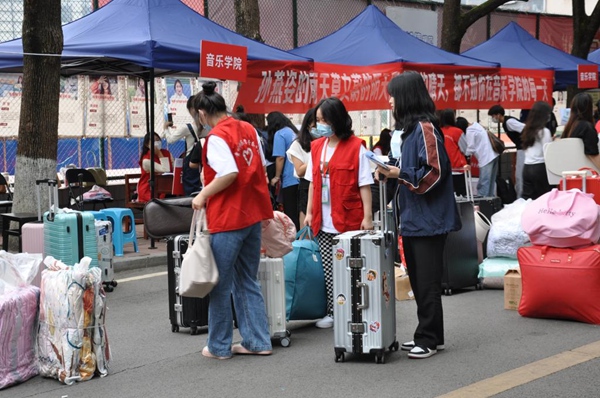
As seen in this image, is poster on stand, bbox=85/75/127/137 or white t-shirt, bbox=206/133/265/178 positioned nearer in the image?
white t-shirt, bbox=206/133/265/178

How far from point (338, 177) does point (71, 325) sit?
7.85 feet

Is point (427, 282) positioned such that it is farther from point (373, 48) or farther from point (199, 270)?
point (373, 48)

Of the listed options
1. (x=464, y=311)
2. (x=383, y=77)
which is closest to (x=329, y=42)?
(x=383, y=77)

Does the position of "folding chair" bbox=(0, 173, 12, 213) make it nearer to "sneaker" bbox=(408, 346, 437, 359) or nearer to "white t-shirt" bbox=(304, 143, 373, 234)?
"white t-shirt" bbox=(304, 143, 373, 234)

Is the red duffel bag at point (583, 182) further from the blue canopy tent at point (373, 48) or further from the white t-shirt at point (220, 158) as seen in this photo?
the blue canopy tent at point (373, 48)

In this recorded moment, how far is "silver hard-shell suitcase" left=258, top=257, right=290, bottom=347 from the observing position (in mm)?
6848

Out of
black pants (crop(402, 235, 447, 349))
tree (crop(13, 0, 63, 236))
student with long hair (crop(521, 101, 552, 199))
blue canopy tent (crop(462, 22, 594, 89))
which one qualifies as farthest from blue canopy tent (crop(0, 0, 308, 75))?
blue canopy tent (crop(462, 22, 594, 89))

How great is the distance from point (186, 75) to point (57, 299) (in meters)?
10.3

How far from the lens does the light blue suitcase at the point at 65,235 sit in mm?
8859

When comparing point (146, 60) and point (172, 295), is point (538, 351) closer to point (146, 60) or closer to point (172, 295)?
point (172, 295)

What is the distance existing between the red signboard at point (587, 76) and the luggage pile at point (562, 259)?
1291cm

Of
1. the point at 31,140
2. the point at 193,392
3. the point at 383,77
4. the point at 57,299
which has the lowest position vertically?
the point at 193,392

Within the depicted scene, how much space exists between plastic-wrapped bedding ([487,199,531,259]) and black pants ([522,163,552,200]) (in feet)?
9.49

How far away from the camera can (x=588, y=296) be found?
7.31m
